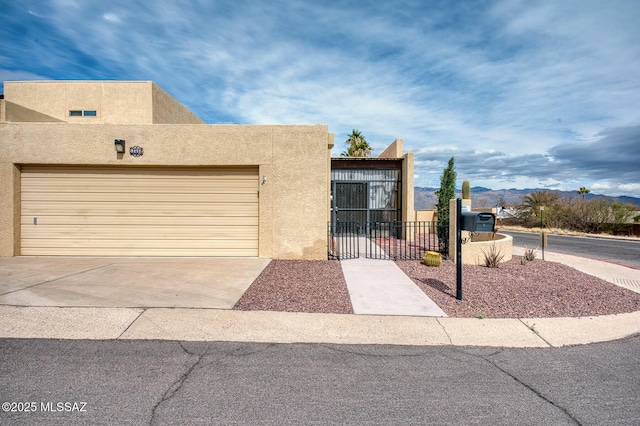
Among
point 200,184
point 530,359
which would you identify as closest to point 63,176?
point 200,184

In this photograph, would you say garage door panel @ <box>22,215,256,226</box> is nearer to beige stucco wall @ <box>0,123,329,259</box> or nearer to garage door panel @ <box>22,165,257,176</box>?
beige stucco wall @ <box>0,123,329,259</box>

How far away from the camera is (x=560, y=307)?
5.72 meters

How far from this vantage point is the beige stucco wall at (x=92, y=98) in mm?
14156

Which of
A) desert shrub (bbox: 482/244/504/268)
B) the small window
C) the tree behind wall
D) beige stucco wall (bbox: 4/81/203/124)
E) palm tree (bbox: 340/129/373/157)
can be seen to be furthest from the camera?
palm tree (bbox: 340/129/373/157)

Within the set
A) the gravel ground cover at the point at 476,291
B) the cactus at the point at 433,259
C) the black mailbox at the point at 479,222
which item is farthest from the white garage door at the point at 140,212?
the black mailbox at the point at 479,222

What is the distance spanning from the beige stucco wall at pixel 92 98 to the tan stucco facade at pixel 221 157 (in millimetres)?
4894

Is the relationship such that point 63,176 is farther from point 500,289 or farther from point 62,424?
point 500,289

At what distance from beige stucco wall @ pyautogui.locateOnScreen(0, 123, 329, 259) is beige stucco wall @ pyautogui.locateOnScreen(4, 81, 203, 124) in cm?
522

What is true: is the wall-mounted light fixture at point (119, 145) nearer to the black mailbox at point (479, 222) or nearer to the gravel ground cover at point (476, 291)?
the gravel ground cover at point (476, 291)

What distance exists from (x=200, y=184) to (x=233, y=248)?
207 centimetres

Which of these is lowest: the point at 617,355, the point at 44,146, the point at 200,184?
the point at 617,355

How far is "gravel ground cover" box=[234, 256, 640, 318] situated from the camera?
555cm

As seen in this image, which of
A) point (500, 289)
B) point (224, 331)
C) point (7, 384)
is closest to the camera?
point (7, 384)

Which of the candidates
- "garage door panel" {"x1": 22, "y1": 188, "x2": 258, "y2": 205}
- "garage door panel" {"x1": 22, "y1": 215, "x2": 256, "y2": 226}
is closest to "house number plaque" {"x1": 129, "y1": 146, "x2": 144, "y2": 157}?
"garage door panel" {"x1": 22, "y1": 188, "x2": 258, "y2": 205}
